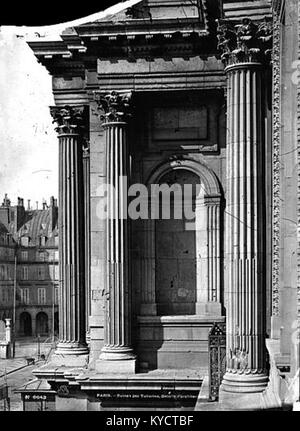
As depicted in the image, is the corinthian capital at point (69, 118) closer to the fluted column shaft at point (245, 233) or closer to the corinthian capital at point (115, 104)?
the corinthian capital at point (115, 104)

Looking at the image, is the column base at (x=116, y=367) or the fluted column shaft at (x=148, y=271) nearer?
the column base at (x=116, y=367)

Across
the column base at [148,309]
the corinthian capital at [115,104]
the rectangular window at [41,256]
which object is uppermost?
the corinthian capital at [115,104]

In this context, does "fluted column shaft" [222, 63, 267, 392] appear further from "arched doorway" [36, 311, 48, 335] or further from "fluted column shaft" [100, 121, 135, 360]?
"arched doorway" [36, 311, 48, 335]

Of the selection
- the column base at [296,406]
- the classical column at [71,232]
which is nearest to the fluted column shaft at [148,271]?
the classical column at [71,232]

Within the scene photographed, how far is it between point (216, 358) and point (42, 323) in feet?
275

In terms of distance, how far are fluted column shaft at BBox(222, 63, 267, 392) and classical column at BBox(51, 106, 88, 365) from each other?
9.89 m

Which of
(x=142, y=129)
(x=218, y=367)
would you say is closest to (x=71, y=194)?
(x=142, y=129)

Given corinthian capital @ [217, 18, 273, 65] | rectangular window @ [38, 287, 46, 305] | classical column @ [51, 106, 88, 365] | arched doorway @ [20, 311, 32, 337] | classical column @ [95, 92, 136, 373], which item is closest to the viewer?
corinthian capital @ [217, 18, 273, 65]

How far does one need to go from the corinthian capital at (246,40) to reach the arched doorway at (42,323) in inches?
3291

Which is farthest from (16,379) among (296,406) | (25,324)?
(296,406)

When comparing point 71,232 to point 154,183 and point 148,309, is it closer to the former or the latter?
point 154,183

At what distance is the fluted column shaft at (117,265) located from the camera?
2497 cm

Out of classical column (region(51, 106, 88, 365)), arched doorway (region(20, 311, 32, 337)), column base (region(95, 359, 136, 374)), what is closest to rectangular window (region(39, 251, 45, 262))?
arched doorway (region(20, 311, 32, 337))

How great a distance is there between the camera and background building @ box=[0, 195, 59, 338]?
10106 centimetres
